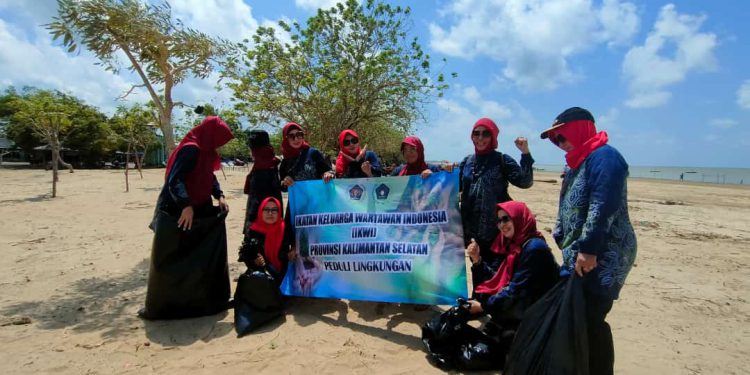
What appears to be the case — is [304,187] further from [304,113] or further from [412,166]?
[304,113]

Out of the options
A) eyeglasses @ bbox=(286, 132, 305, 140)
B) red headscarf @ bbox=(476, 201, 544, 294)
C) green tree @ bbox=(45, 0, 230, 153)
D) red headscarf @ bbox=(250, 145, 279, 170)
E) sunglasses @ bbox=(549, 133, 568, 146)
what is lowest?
red headscarf @ bbox=(476, 201, 544, 294)

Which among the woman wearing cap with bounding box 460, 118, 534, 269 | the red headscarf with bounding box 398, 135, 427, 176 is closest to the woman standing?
the red headscarf with bounding box 398, 135, 427, 176

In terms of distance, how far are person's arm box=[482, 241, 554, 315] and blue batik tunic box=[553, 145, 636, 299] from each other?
14.1 inches

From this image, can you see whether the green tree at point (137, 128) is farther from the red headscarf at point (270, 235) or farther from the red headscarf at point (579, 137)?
the red headscarf at point (579, 137)

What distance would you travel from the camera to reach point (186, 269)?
366cm

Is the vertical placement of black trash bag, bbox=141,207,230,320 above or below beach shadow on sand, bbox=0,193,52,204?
above

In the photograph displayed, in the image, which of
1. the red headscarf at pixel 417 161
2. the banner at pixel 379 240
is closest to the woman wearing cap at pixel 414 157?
the red headscarf at pixel 417 161

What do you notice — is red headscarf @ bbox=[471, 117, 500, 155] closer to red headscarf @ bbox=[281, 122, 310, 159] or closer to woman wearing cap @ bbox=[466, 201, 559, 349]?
woman wearing cap @ bbox=[466, 201, 559, 349]

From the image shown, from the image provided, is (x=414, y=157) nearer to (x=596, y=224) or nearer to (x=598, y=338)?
(x=596, y=224)

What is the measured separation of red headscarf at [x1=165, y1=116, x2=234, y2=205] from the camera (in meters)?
3.77

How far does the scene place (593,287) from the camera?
2.23 m

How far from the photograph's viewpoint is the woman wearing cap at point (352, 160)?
4.40 meters

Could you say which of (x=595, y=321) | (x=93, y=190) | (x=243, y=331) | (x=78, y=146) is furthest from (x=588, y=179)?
(x=78, y=146)

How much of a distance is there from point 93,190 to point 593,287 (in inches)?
777
